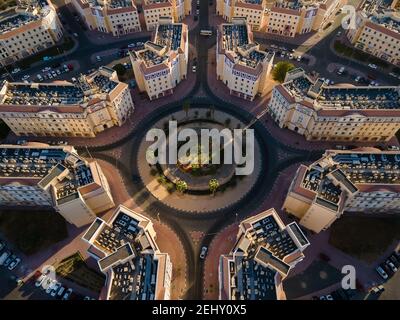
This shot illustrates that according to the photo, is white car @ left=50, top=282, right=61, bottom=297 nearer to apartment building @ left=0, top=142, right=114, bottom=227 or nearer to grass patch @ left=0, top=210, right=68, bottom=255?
grass patch @ left=0, top=210, right=68, bottom=255

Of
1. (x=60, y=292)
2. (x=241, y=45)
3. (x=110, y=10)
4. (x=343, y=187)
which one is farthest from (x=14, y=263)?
(x=110, y=10)

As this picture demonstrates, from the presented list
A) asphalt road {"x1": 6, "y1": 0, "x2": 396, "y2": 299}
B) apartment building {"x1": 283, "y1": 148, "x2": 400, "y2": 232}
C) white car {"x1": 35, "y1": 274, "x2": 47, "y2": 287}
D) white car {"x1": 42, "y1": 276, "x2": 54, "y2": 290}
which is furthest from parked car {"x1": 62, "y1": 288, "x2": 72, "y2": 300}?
apartment building {"x1": 283, "y1": 148, "x2": 400, "y2": 232}

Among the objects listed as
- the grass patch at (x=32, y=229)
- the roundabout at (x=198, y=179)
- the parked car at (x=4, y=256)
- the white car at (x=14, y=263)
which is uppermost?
the roundabout at (x=198, y=179)

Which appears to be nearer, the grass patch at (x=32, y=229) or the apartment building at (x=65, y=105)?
the grass patch at (x=32, y=229)

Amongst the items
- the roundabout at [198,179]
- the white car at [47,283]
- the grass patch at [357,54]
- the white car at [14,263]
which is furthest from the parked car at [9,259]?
the grass patch at [357,54]

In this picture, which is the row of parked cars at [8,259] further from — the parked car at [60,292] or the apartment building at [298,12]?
the apartment building at [298,12]

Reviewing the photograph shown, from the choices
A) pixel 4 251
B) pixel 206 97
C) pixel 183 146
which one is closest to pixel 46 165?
pixel 4 251
